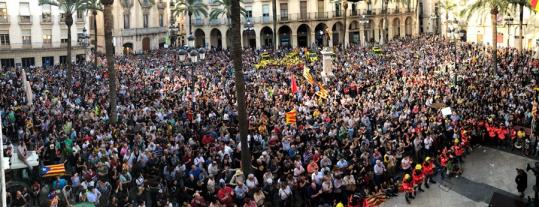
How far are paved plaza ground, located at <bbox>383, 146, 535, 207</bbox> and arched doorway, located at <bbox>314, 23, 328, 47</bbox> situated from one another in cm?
5898

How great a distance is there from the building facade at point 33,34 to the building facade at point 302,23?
760 inches

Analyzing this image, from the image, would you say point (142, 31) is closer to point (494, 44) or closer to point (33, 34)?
point (33, 34)

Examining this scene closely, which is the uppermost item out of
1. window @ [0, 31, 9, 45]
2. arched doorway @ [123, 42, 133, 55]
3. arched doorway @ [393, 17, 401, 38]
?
arched doorway @ [393, 17, 401, 38]

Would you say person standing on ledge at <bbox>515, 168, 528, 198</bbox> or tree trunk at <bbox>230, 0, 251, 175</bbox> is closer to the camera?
person standing on ledge at <bbox>515, 168, 528, 198</bbox>

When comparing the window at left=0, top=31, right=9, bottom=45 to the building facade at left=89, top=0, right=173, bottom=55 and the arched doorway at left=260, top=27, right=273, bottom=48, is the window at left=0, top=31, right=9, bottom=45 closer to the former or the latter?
the building facade at left=89, top=0, right=173, bottom=55

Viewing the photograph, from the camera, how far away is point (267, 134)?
22.8 meters

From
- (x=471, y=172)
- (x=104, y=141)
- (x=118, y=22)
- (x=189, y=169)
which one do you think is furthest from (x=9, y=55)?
(x=471, y=172)

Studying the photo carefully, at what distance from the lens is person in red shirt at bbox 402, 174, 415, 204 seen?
57.5 ft

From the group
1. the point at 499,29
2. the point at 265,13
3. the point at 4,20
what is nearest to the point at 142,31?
the point at 265,13

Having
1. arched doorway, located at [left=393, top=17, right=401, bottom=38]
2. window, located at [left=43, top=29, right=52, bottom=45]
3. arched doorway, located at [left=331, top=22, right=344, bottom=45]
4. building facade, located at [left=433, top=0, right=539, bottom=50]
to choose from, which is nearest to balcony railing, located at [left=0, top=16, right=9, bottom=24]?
window, located at [left=43, top=29, right=52, bottom=45]

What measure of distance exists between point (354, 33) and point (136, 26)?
32403 millimetres

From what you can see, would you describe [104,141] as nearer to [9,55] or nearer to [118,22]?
[9,55]

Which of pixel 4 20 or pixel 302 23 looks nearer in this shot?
pixel 4 20

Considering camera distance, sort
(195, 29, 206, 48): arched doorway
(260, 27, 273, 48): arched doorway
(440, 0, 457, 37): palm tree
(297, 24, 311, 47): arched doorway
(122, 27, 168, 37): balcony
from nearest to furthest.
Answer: (440, 0, 457, 37): palm tree, (122, 27, 168, 37): balcony, (297, 24, 311, 47): arched doorway, (260, 27, 273, 48): arched doorway, (195, 29, 206, 48): arched doorway
